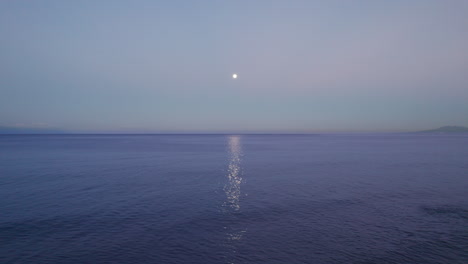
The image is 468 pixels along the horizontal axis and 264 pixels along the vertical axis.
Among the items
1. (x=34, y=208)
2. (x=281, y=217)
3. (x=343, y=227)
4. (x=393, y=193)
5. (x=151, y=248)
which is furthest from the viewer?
(x=393, y=193)

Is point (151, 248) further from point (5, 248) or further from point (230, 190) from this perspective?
point (230, 190)

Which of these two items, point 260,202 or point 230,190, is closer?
point 260,202

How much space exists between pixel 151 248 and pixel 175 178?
94.2 feet

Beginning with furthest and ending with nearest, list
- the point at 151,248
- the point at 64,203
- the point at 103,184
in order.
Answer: the point at 103,184 < the point at 64,203 < the point at 151,248

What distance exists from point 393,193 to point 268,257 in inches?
1077

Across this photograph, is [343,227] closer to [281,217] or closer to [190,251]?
[281,217]

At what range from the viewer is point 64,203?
103 ft

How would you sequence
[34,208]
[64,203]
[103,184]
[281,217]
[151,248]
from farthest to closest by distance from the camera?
[103,184] < [64,203] < [34,208] < [281,217] < [151,248]

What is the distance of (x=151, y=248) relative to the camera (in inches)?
780

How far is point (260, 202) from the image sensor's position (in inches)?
1266

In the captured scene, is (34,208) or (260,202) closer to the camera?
(34,208)

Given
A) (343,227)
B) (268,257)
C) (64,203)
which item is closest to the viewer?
(268,257)

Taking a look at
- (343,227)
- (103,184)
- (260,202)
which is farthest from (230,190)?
(103,184)

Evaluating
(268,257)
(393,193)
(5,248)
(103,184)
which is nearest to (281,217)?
(268,257)
